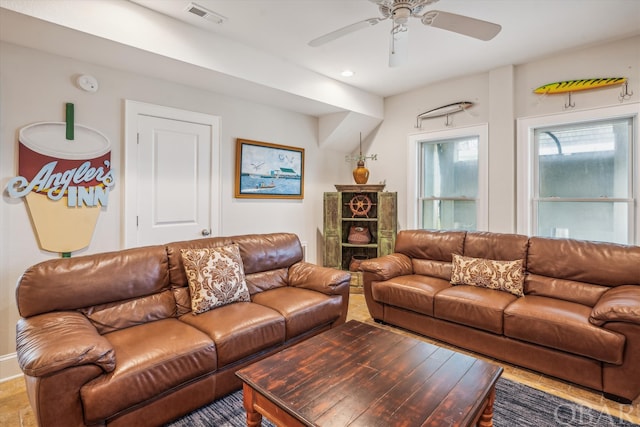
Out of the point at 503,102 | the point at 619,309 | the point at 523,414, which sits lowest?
the point at 523,414

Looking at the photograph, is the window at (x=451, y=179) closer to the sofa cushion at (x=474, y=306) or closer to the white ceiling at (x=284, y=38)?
the white ceiling at (x=284, y=38)

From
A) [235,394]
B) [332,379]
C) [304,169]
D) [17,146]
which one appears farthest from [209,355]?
[304,169]

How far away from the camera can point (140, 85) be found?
300 cm

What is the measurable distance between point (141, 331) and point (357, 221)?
3.21 m

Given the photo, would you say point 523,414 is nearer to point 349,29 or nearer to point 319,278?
point 319,278

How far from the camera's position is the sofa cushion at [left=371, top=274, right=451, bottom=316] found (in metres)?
2.92

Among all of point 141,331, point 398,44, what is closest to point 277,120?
point 398,44

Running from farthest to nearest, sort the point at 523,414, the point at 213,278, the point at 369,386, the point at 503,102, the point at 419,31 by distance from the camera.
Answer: the point at 503,102, the point at 419,31, the point at 213,278, the point at 523,414, the point at 369,386

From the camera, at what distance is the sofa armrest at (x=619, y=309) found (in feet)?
6.56

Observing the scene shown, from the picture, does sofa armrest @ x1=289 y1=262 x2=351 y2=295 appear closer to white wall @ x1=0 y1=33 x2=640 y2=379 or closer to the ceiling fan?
white wall @ x1=0 y1=33 x2=640 y2=379

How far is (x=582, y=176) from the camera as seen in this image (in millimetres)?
3369

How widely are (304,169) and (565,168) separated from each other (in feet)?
9.80

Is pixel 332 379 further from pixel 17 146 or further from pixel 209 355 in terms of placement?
pixel 17 146

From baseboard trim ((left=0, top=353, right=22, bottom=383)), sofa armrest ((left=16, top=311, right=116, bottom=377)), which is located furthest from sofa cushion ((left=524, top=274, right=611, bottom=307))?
baseboard trim ((left=0, top=353, right=22, bottom=383))
